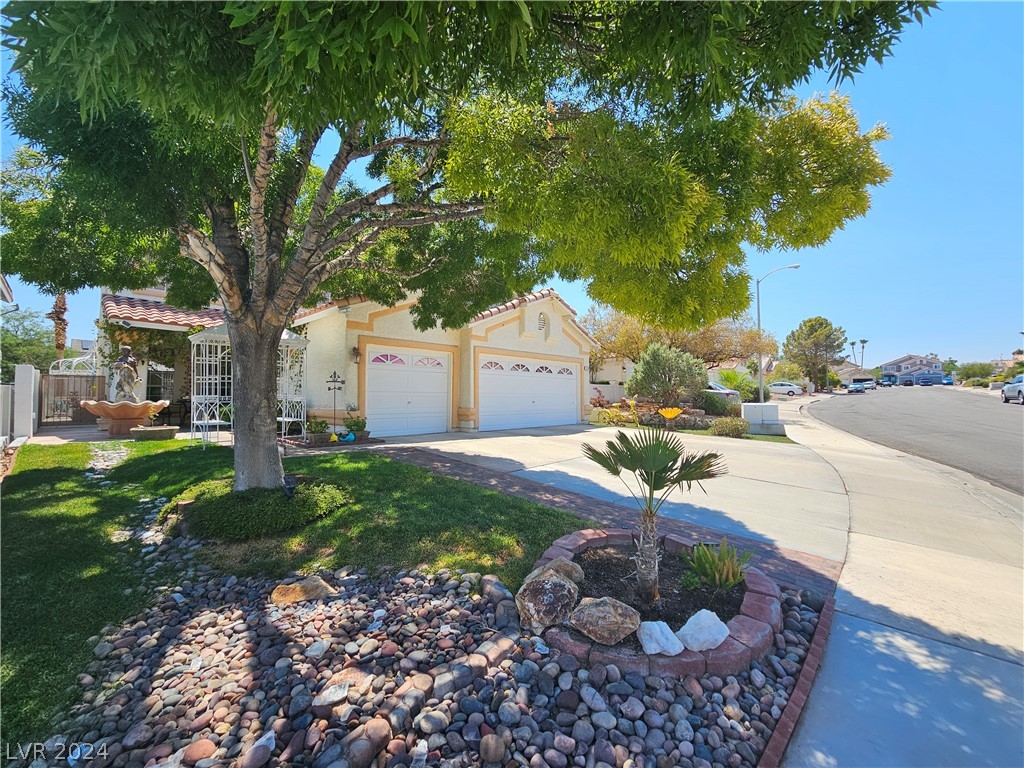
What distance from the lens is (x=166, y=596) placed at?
11.1 ft

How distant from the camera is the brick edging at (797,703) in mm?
2105

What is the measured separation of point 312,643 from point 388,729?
3.19 ft

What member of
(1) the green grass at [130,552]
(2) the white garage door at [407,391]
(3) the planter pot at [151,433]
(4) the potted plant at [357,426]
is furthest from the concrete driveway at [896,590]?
(3) the planter pot at [151,433]

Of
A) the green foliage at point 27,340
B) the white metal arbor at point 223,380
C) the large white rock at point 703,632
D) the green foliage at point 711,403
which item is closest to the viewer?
the large white rock at point 703,632

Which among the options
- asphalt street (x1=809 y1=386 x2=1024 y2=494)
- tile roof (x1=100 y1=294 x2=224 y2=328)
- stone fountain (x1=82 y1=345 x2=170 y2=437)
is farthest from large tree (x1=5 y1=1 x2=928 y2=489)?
asphalt street (x1=809 y1=386 x2=1024 y2=494)

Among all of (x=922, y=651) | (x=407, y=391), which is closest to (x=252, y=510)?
(x=922, y=651)

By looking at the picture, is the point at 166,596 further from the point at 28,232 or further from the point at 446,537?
the point at 28,232

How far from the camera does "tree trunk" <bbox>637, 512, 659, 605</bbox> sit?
315 cm

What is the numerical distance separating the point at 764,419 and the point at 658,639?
50.3 ft

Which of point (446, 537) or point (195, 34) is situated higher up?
point (195, 34)

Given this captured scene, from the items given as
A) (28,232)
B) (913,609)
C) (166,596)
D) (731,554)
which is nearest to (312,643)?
(166,596)

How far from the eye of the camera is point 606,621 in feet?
8.95

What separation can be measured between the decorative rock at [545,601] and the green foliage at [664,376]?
53.6ft

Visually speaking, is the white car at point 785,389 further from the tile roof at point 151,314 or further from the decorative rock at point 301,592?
the decorative rock at point 301,592
